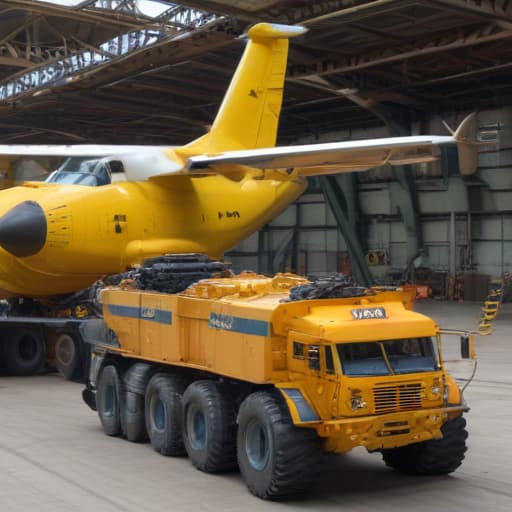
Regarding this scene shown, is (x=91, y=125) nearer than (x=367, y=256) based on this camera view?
No

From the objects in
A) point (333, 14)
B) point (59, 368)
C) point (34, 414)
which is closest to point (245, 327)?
point (34, 414)

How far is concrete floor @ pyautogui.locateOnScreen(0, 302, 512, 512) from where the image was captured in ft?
28.3

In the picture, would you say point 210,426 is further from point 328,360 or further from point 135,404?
point 135,404

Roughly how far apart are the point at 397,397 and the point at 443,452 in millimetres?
1254

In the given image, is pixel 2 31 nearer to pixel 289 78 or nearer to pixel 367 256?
pixel 289 78

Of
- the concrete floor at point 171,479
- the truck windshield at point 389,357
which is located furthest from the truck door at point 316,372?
the concrete floor at point 171,479

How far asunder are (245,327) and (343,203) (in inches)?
1337

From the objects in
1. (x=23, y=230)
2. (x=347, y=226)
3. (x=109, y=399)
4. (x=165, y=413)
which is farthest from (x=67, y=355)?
(x=347, y=226)

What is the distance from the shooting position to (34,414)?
14.0 m

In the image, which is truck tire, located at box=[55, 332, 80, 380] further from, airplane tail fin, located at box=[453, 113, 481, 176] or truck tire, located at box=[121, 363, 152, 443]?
airplane tail fin, located at box=[453, 113, 481, 176]

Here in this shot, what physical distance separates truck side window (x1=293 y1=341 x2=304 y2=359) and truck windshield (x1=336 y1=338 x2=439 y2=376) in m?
0.40

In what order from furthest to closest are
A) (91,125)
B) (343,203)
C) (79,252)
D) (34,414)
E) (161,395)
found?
1. (91,125)
2. (343,203)
3. (79,252)
4. (34,414)
5. (161,395)

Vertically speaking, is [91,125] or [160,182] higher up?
[91,125]

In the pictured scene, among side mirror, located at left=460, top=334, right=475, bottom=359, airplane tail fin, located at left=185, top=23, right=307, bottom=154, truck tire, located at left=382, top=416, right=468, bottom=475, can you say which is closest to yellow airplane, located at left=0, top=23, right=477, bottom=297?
airplane tail fin, located at left=185, top=23, right=307, bottom=154
